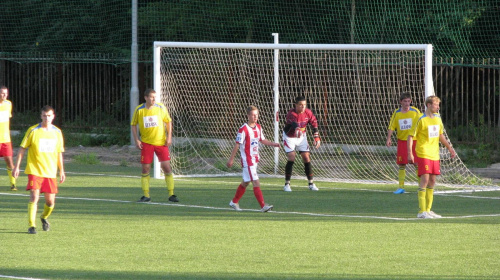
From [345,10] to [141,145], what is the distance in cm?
1209

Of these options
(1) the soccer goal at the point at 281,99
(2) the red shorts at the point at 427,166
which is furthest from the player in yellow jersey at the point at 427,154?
(1) the soccer goal at the point at 281,99

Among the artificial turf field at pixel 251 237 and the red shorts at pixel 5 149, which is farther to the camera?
the red shorts at pixel 5 149

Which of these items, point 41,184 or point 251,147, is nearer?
point 41,184

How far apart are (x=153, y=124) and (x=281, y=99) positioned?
689 cm

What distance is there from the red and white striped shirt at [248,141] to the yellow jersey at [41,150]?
9.51ft

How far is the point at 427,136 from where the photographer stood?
12094mm

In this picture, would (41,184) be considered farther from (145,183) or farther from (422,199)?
(422,199)

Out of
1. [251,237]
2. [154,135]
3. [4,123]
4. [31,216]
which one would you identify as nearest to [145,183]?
[154,135]

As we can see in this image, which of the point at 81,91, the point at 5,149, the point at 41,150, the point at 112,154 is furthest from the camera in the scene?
the point at 81,91

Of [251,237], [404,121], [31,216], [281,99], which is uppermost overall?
[281,99]

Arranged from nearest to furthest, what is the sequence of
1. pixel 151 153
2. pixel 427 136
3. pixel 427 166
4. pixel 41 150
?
pixel 41 150, pixel 427 166, pixel 427 136, pixel 151 153

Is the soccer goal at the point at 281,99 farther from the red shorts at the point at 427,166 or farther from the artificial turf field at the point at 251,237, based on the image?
the red shorts at the point at 427,166

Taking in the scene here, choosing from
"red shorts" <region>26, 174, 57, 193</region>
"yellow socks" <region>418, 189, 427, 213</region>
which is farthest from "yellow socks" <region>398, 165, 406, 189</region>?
"red shorts" <region>26, 174, 57, 193</region>

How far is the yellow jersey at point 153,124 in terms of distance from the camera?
14289 mm
